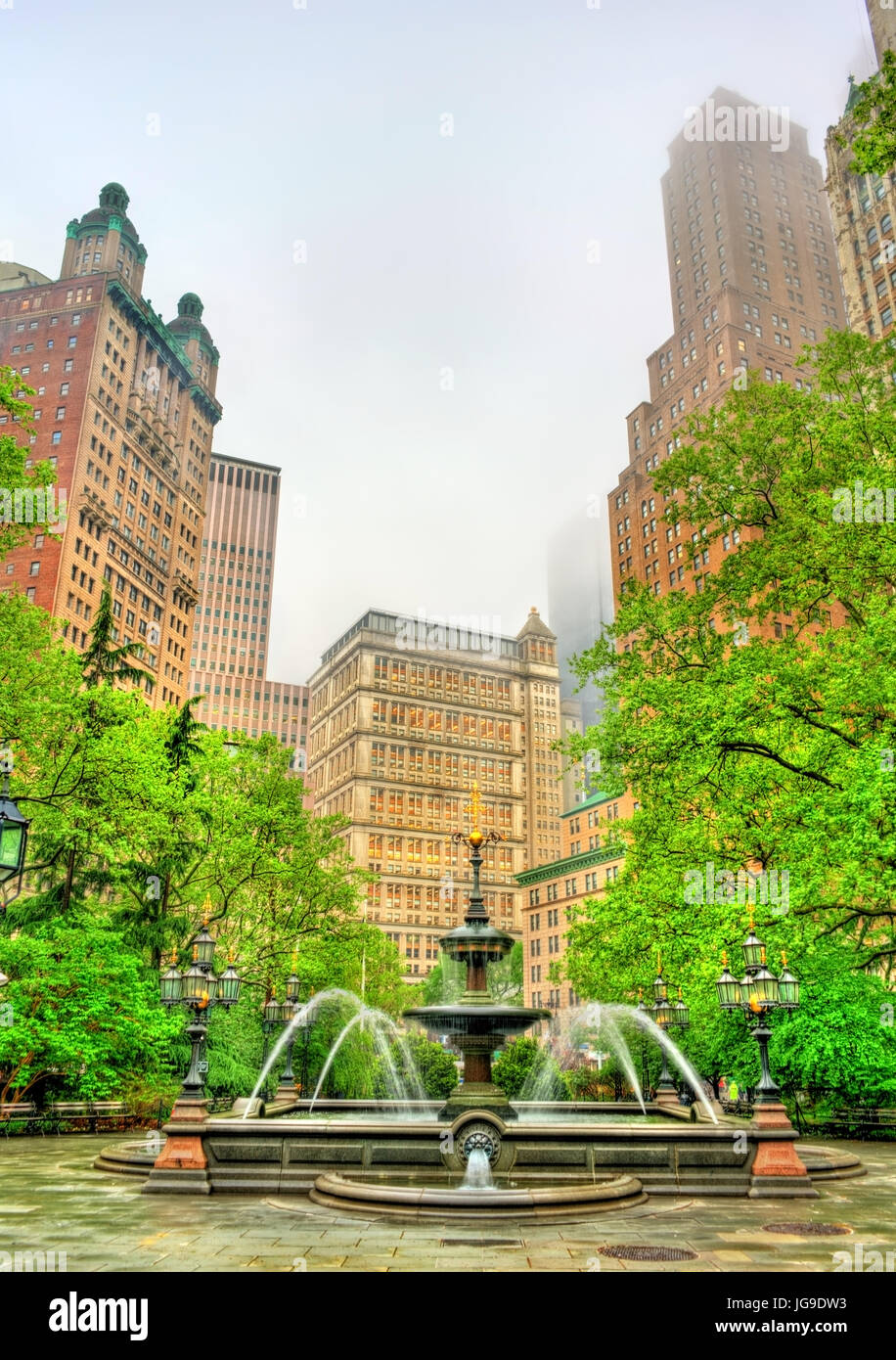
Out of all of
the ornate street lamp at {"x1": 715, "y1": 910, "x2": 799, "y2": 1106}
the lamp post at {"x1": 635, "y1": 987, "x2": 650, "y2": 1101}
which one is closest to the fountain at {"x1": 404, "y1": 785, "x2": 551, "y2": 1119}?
the ornate street lamp at {"x1": 715, "y1": 910, "x2": 799, "y2": 1106}

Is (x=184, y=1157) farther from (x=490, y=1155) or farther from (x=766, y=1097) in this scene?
(x=766, y=1097)

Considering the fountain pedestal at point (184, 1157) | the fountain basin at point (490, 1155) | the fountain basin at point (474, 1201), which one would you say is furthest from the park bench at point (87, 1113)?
the fountain basin at point (474, 1201)

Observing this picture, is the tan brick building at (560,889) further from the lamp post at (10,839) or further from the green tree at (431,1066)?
the lamp post at (10,839)

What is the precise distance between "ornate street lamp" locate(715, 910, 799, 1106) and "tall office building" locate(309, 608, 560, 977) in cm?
12531

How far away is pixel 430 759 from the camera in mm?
159625

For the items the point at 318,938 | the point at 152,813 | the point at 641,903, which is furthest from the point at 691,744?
the point at 318,938

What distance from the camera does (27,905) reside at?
102 feet

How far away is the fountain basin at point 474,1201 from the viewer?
480 inches

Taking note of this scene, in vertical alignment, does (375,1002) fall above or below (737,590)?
below

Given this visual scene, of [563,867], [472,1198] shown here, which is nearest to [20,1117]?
[472,1198]

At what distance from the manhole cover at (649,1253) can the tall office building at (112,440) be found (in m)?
83.2
